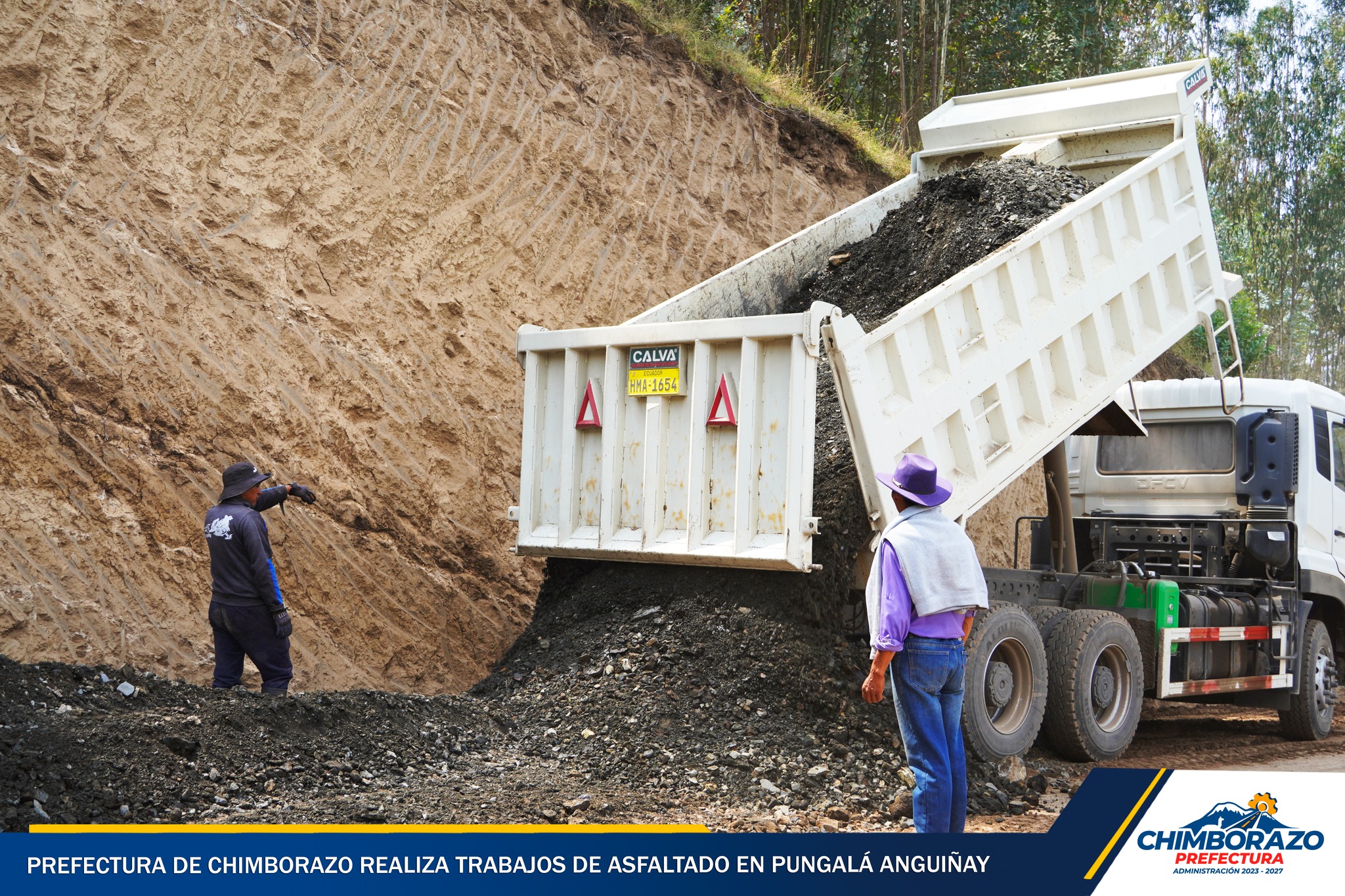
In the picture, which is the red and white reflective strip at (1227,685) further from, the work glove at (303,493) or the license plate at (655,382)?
the work glove at (303,493)

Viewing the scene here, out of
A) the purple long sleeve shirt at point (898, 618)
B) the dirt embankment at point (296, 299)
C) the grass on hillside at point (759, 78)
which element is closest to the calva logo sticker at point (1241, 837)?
the purple long sleeve shirt at point (898, 618)

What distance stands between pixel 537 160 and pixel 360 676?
513 cm

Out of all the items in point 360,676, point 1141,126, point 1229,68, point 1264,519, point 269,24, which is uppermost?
point 1229,68

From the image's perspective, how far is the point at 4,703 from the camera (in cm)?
495

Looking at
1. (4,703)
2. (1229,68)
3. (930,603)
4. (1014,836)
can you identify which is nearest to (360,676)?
(4,703)

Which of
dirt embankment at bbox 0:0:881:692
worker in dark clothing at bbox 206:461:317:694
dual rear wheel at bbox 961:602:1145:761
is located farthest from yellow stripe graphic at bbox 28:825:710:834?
dirt embankment at bbox 0:0:881:692

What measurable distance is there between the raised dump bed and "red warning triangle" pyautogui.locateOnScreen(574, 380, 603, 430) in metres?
0.01

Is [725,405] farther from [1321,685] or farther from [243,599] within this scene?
[1321,685]

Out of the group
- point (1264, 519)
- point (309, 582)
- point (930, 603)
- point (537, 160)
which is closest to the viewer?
point (930, 603)

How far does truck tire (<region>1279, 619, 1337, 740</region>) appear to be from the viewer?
339 inches

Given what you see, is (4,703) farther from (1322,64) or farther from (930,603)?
(1322,64)

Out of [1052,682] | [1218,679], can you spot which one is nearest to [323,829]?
[1052,682]

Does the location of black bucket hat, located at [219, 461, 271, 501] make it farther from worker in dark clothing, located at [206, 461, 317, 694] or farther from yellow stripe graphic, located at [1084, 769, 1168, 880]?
yellow stripe graphic, located at [1084, 769, 1168, 880]

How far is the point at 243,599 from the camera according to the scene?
6316 millimetres
